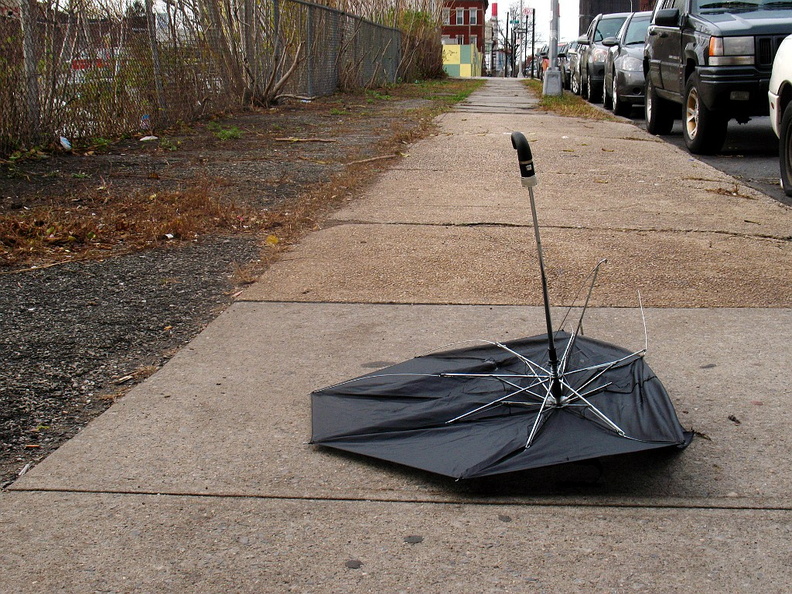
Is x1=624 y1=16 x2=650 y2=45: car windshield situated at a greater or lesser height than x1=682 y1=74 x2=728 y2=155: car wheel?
greater

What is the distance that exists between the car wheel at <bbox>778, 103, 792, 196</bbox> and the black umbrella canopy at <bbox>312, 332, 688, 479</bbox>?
498 cm

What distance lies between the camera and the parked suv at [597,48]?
64.0 feet

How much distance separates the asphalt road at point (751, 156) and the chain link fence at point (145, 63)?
22.1 feet

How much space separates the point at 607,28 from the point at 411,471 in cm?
1910

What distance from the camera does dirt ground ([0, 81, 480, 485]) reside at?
3.69 meters

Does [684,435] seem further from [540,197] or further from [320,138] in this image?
[320,138]

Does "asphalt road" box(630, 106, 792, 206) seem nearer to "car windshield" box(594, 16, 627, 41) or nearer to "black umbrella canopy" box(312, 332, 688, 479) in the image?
"black umbrella canopy" box(312, 332, 688, 479)

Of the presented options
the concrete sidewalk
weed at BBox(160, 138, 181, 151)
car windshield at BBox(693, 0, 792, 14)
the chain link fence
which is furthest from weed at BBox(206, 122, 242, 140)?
the concrete sidewalk

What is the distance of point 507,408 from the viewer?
3.10 m

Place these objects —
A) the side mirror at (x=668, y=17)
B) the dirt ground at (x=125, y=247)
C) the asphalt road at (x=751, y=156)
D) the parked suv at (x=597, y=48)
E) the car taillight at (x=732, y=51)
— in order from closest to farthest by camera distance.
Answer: the dirt ground at (x=125, y=247) → the asphalt road at (x=751, y=156) → the car taillight at (x=732, y=51) → the side mirror at (x=668, y=17) → the parked suv at (x=597, y=48)

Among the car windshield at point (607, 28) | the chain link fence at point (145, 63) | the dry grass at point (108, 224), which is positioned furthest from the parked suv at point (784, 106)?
the car windshield at point (607, 28)

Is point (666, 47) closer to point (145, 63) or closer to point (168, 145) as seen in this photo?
point (168, 145)

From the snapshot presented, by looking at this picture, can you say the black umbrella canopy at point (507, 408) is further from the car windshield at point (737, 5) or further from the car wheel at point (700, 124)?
the car windshield at point (737, 5)

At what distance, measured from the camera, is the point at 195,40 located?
13.4m
